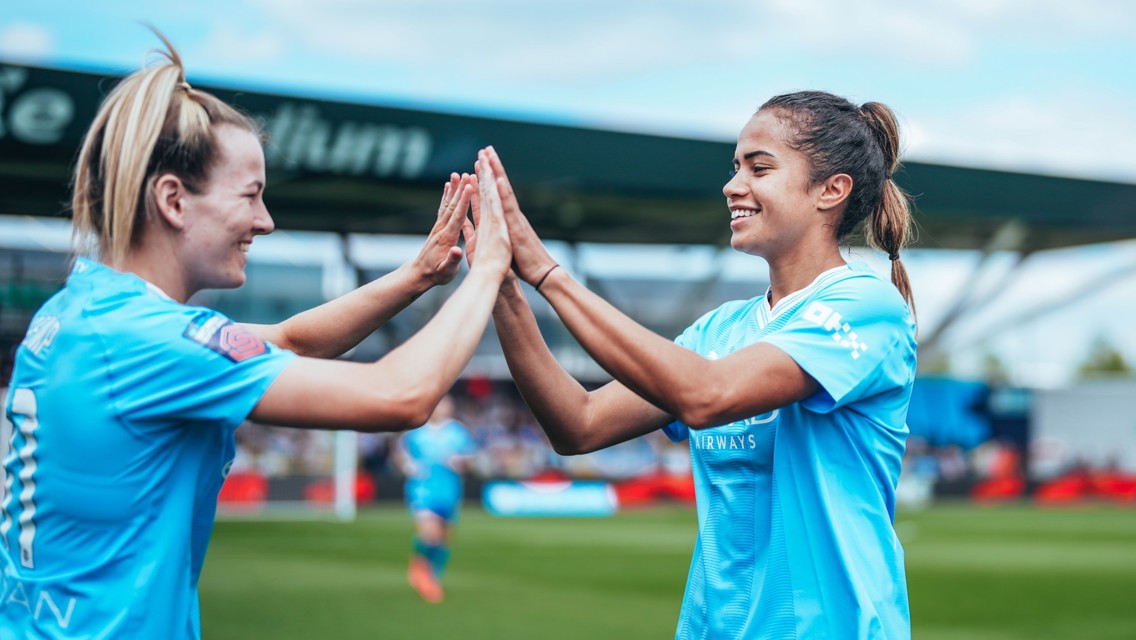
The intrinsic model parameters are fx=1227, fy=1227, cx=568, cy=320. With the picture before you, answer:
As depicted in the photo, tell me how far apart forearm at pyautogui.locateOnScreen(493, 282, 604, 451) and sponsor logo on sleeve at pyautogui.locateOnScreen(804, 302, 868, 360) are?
2.47ft

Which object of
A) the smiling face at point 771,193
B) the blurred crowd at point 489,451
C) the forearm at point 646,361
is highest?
the smiling face at point 771,193

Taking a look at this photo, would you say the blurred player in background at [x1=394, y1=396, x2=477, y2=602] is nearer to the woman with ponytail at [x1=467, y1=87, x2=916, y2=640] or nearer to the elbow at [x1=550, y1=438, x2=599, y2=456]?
the elbow at [x1=550, y1=438, x2=599, y2=456]

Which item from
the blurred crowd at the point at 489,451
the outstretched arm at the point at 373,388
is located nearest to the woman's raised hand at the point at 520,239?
the outstretched arm at the point at 373,388

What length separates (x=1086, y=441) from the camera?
4050cm

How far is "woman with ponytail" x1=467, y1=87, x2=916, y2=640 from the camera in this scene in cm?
273

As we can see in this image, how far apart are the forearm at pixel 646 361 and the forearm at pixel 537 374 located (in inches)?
20.3

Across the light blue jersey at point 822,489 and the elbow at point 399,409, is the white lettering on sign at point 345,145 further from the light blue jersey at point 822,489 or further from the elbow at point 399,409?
the elbow at point 399,409

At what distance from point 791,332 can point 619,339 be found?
41cm

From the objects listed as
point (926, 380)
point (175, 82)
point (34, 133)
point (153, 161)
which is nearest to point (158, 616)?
point (153, 161)

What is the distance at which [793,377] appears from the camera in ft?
8.95

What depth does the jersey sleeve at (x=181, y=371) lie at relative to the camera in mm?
2287

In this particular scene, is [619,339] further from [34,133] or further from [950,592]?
[34,133]

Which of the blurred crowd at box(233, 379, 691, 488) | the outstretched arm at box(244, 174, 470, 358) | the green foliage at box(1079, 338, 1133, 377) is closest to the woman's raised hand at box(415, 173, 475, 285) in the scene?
the outstretched arm at box(244, 174, 470, 358)

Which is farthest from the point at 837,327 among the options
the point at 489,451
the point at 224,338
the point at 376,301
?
the point at 489,451
